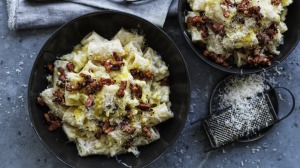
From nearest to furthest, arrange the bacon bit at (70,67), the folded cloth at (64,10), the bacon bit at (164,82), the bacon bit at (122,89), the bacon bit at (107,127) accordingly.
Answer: the bacon bit at (122,89)
the bacon bit at (107,127)
the bacon bit at (70,67)
the bacon bit at (164,82)
the folded cloth at (64,10)

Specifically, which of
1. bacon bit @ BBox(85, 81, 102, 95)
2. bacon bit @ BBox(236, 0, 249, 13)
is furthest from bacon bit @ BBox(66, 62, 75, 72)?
bacon bit @ BBox(236, 0, 249, 13)

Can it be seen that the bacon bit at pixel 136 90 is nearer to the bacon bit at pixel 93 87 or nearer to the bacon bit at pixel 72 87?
the bacon bit at pixel 93 87

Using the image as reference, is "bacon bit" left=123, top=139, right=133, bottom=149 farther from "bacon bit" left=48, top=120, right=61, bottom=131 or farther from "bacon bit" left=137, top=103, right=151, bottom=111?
"bacon bit" left=48, top=120, right=61, bottom=131

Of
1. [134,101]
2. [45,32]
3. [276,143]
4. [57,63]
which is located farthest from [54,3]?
[276,143]

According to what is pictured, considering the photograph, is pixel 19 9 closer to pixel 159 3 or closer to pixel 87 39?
pixel 87 39

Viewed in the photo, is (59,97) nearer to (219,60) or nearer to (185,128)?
(185,128)

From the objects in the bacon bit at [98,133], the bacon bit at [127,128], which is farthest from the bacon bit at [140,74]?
the bacon bit at [98,133]
